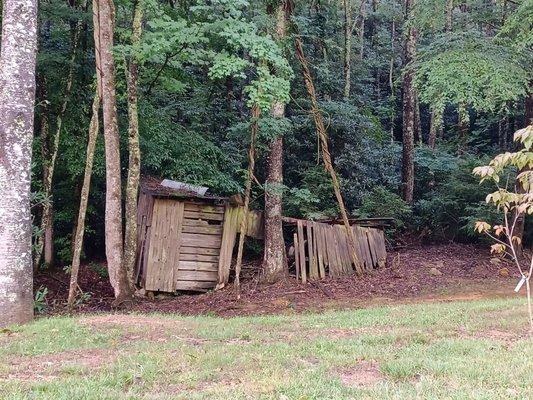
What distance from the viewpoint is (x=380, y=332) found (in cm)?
616

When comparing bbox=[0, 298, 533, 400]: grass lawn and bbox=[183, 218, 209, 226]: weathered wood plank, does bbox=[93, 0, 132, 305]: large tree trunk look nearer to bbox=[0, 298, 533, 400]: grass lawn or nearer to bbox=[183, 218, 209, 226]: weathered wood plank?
bbox=[183, 218, 209, 226]: weathered wood plank

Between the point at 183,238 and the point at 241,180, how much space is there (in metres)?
3.94

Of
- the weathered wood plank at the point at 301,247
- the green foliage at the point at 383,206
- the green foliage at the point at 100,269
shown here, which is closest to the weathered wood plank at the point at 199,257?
the weathered wood plank at the point at 301,247

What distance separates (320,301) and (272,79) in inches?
196

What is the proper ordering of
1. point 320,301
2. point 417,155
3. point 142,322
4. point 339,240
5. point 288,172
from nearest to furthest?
point 142,322, point 320,301, point 339,240, point 288,172, point 417,155

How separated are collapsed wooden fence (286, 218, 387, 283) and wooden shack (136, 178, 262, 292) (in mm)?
1780

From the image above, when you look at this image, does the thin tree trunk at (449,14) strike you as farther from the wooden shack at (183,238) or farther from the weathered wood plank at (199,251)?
the weathered wood plank at (199,251)

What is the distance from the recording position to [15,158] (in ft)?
22.5

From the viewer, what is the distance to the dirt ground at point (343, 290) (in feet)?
35.0

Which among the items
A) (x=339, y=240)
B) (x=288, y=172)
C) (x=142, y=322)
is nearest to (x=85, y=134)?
(x=288, y=172)

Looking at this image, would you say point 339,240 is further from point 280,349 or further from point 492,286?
point 280,349

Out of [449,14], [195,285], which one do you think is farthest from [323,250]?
[449,14]

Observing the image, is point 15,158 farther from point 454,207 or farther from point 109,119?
point 454,207

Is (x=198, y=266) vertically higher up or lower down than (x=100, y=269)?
higher up
